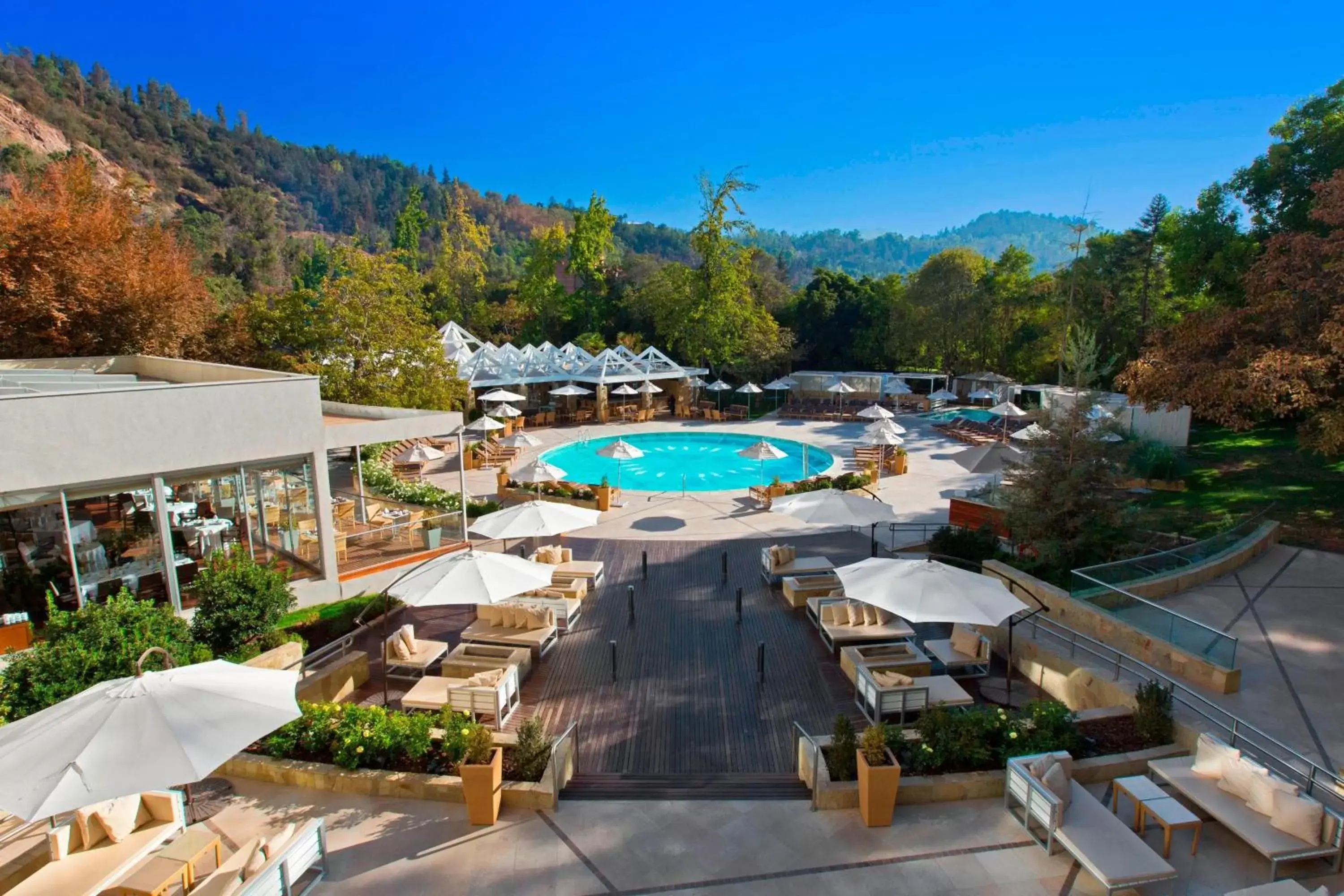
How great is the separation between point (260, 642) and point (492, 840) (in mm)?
5469

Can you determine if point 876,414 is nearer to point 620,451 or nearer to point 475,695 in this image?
point 620,451

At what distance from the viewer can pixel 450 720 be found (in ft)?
24.6

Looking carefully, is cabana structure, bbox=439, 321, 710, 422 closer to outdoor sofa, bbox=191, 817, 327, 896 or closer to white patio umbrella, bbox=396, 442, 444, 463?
white patio umbrella, bbox=396, 442, 444, 463

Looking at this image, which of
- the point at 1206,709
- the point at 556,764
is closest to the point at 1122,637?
the point at 1206,709

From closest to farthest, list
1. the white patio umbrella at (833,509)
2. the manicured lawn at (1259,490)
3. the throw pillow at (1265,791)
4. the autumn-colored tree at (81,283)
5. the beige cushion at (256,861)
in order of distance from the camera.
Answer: the beige cushion at (256,861), the throw pillow at (1265,791), the white patio umbrella at (833,509), the manicured lawn at (1259,490), the autumn-colored tree at (81,283)

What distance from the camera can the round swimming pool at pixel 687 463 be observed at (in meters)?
25.5

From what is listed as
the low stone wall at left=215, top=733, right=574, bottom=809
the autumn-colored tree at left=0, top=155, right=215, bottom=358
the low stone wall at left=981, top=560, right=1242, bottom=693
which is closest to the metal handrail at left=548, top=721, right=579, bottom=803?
the low stone wall at left=215, top=733, right=574, bottom=809

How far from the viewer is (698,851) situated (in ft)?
20.8

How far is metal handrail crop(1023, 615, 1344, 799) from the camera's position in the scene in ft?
21.9

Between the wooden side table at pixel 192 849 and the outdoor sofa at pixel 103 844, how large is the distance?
23cm

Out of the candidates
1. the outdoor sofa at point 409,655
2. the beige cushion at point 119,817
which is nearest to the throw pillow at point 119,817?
the beige cushion at point 119,817

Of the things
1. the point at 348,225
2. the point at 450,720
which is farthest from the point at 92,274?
the point at 348,225

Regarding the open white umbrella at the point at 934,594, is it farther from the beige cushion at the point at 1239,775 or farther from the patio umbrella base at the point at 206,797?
the patio umbrella base at the point at 206,797

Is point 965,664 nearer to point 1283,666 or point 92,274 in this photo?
point 1283,666
